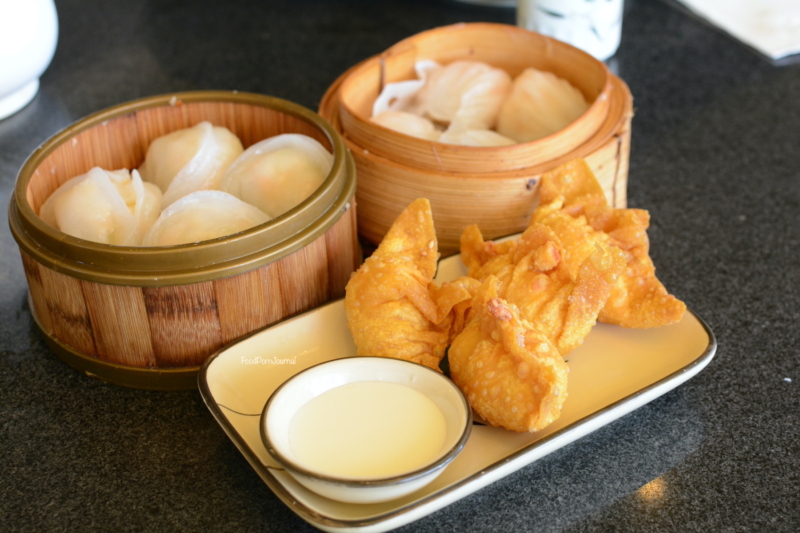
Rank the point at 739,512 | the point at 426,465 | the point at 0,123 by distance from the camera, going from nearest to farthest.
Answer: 1. the point at 426,465
2. the point at 739,512
3. the point at 0,123

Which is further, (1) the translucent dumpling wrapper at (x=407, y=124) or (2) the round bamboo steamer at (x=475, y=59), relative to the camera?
(1) the translucent dumpling wrapper at (x=407, y=124)

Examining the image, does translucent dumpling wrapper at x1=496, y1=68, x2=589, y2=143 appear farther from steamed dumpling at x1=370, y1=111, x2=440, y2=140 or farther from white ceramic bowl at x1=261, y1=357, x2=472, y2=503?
white ceramic bowl at x1=261, y1=357, x2=472, y2=503

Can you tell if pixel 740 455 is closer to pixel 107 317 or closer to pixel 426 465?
pixel 426 465

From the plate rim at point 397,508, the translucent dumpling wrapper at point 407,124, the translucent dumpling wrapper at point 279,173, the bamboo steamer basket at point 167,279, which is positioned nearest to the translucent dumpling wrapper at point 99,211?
the bamboo steamer basket at point 167,279

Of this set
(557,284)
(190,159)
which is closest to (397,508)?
(557,284)

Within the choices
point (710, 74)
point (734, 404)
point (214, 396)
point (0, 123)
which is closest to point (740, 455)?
point (734, 404)

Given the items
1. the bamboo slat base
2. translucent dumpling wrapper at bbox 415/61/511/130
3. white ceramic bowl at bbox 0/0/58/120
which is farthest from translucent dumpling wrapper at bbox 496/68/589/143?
white ceramic bowl at bbox 0/0/58/120

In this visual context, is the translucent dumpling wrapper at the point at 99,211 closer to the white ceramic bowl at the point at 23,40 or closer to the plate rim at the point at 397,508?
the plate rim at the point at 397,508
